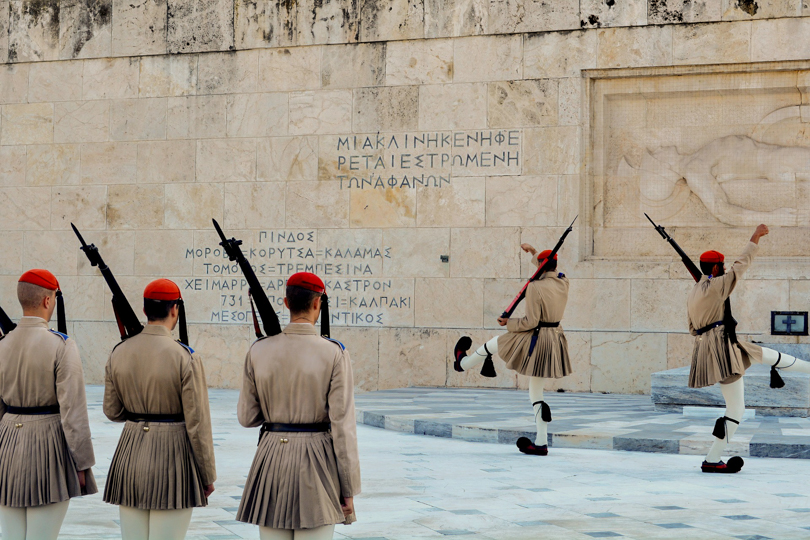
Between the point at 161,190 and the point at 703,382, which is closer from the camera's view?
the point at 703,382

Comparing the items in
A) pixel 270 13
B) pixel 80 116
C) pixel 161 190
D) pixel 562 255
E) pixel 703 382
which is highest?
pixel 270 13

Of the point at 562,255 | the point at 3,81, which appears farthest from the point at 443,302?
the point at 3,81

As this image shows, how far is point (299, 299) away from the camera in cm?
373

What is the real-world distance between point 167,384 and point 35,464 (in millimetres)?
687

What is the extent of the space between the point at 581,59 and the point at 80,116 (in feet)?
23.9

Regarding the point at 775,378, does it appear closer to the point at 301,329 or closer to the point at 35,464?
the point at 301,329

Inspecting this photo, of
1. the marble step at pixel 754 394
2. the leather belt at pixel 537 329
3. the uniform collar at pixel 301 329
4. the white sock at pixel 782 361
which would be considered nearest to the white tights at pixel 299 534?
the uniform collar at pixel 301 329

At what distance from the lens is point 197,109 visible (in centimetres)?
1389

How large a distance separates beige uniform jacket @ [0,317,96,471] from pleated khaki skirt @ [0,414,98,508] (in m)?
0.06

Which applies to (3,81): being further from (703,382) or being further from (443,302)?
(703,382)

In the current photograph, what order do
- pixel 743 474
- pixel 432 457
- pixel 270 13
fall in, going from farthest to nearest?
pixel 270 13 → pixel 432 457 → pixel 743 474

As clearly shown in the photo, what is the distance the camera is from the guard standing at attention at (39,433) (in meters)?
4.03

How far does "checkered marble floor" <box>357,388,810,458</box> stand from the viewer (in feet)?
26.9

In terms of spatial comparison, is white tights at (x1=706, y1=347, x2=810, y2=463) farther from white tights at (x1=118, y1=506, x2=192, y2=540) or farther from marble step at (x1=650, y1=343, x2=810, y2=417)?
white tights at (x1=118, y1=506, x2=192, y2=540)
